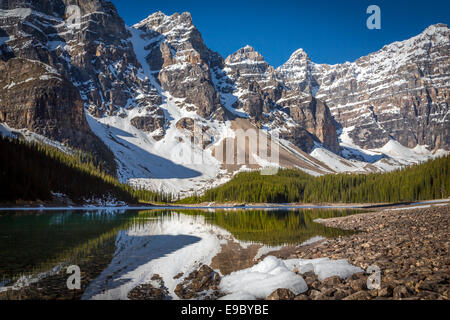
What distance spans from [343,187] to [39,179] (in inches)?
4723

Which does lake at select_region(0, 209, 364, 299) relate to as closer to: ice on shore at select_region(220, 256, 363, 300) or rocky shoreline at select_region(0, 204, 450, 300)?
rocky shoreline at select_region(0, 204, 450, 300)

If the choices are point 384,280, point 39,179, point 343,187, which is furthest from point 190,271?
point 343,187

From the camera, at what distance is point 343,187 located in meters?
143

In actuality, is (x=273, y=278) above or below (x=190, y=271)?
above

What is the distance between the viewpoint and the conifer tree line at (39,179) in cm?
7779

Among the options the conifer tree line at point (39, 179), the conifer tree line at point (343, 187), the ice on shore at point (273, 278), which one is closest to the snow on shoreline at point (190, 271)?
the ice on shore at point (273, 278)

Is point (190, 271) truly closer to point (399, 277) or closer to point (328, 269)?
point (328, 269)

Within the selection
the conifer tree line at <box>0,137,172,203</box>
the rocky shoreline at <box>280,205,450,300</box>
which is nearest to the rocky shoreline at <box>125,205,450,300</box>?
the rocky shoreline at <box>280,205,450,300</box>

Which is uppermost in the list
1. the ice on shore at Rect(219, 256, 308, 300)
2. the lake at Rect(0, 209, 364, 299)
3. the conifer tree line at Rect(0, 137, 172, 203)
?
the conifer tree line at Rect(0, 137, 172, 203)

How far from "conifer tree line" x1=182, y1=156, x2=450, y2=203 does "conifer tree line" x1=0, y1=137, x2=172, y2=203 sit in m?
59.0

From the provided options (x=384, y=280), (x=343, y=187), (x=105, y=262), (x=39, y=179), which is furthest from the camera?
(x=343, y=187)

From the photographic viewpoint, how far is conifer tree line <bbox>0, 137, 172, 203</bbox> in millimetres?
77794

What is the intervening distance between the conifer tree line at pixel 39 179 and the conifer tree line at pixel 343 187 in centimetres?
5904
